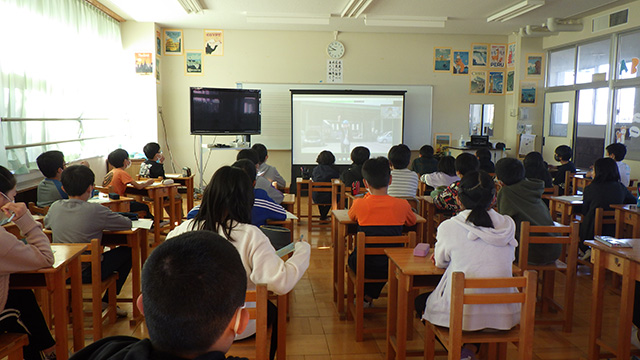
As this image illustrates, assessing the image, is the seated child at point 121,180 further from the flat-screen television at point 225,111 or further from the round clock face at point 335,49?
the round clock face at point 335,49

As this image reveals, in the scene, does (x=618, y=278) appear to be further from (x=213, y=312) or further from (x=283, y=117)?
(x=283, y=117)

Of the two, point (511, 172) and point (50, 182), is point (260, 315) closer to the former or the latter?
point (511, 172)

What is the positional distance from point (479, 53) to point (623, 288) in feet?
22.7

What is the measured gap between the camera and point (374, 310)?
317 centimetres

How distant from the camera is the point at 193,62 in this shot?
8.08 meters

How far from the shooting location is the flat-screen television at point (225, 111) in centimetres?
736

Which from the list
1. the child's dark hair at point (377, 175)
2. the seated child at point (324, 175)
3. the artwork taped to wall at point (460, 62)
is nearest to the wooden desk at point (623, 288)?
the child's dark hair at point (377, 175)

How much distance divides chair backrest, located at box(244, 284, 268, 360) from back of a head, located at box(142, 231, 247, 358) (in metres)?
0.68

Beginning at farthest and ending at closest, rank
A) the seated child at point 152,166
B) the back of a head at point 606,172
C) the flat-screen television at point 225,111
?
1. the flat-screen television at point 225,111
2. the seated child at point 152,166
3. the back of a head at point 606,172

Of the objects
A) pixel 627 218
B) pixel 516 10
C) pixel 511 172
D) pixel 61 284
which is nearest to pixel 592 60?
pixel 516 10

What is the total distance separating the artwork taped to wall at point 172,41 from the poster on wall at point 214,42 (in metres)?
0.43

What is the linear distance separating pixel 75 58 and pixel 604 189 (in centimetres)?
587

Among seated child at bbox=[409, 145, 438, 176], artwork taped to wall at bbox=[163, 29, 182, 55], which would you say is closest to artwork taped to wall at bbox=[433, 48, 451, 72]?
seated child at bbox=[409, 145, 438, 176]

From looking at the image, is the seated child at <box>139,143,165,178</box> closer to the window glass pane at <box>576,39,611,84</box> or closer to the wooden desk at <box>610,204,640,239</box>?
the wooden desk at <box>610,204,640,239</box>
